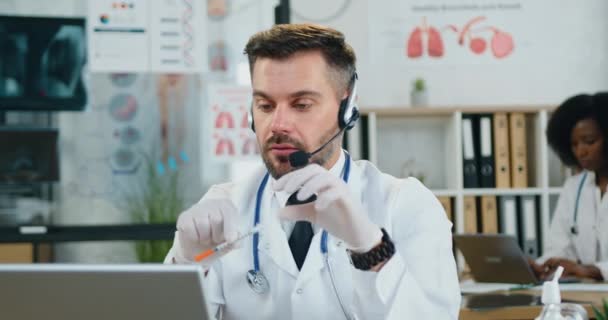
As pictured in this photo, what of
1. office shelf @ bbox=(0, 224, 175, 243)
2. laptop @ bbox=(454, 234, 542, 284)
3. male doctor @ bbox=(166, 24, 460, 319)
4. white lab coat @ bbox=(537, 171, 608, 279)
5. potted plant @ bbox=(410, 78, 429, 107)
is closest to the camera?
male doctor @ bbox=(166, 24, 460, 319)

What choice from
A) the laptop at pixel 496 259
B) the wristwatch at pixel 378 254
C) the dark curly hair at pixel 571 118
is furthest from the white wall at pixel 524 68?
the wristwatch at pixel 378 254

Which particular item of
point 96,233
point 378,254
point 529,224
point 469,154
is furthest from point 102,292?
point 529,224

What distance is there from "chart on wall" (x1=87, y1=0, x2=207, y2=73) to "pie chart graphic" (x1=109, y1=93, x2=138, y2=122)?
14 cm

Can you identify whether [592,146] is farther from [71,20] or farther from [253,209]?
[71,20]

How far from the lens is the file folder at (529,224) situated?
3857 millimetres

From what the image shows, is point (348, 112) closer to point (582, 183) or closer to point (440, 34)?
point (582, 183)

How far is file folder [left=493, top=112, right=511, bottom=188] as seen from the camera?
12.6ft

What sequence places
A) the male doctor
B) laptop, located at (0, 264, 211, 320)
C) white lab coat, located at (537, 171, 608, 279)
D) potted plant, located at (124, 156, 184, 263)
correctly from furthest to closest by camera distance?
potted plant, located at (124, 156, 184, 263) → white lab coat, located at (537, 171, 608, 279) → the male doctor → laptop, located at (0, 264, 211, 320)

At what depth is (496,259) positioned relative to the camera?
107 inches

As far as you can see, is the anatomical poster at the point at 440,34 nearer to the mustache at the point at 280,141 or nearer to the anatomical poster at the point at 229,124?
the anatomical poster at the point at 229,124

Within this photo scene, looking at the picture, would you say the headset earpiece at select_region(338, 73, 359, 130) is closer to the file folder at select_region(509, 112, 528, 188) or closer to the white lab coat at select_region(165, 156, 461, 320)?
the white lab coat at select_region(165, 156, 461, 320)

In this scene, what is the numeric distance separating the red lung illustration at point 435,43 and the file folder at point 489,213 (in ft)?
2.75

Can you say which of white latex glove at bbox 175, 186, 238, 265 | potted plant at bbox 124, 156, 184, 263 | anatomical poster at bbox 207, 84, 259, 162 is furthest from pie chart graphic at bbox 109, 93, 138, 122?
white latex glove at bbox 175, 186, 238, 265

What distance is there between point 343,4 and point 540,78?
3.77 feet
